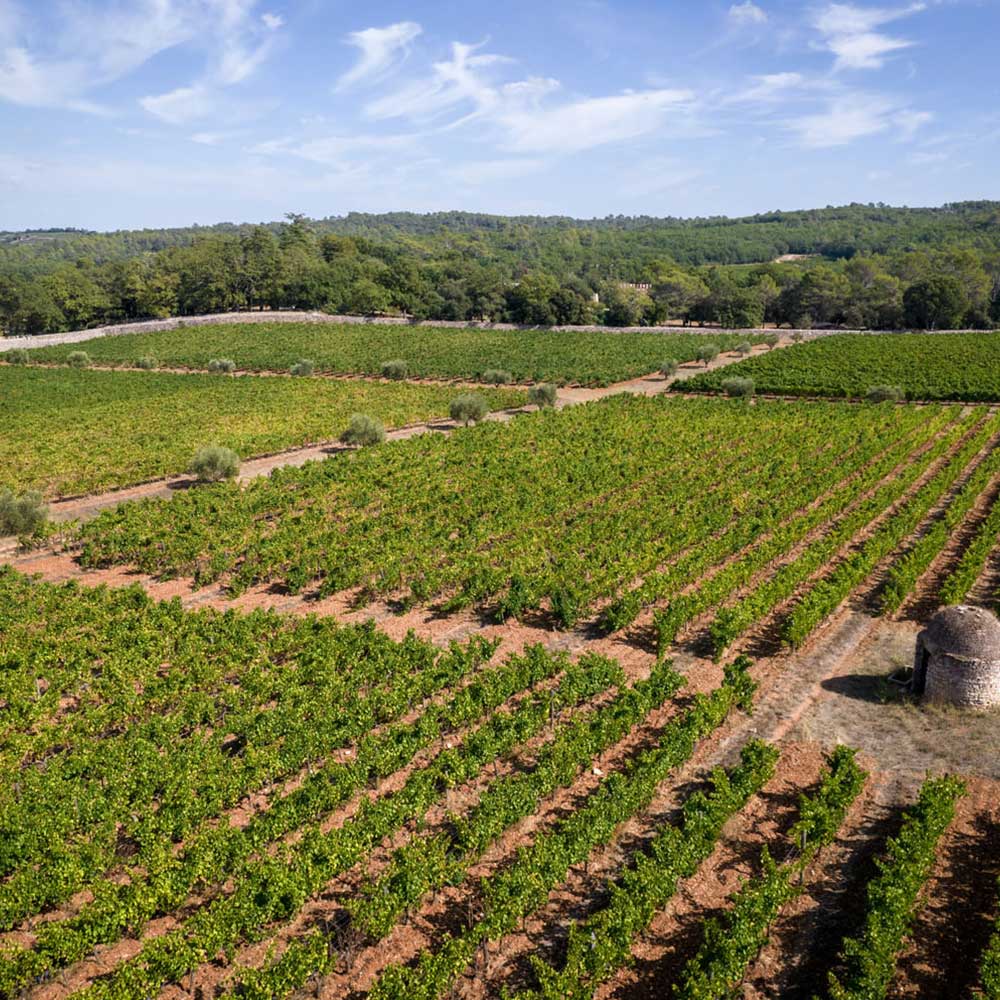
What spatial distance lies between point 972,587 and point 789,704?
9869 mm

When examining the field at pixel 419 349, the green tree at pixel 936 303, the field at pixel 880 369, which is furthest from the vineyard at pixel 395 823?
the green tree at pixel 936 303

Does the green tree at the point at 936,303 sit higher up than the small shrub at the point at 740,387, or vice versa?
the green tree at the point at 936,303

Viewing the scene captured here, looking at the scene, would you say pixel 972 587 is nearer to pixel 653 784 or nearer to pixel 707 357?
pixel 653 784

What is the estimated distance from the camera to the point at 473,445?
134 ft

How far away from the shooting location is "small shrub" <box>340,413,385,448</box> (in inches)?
1654

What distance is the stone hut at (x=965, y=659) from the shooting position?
1575 cm

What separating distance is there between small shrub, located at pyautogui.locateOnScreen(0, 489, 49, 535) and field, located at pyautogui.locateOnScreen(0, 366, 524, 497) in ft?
22.4

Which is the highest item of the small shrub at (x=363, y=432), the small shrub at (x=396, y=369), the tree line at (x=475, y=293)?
the tree line at (x=475, y=293)

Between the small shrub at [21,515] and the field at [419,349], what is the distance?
47.7 meters

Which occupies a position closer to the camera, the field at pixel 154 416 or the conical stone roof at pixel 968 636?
the conical stone roof at pixel 968 636

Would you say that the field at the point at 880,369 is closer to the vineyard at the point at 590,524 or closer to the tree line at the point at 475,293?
the vineyard at the point at 590,524

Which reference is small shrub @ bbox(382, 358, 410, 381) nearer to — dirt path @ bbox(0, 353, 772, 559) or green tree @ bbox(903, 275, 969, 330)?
dirt path @ bbox(0, 353, 772, 559)

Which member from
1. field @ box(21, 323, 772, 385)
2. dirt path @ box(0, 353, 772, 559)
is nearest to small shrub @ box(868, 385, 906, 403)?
dirt path @ box(0, 353, 772, 559)

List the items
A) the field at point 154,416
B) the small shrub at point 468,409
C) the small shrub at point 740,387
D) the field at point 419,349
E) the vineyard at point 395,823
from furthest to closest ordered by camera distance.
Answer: the field at point 419,349, the small shrub at point 740,387, the small shrub at point 468,409, the field at point 154,416, the vineyard at point 395,823
